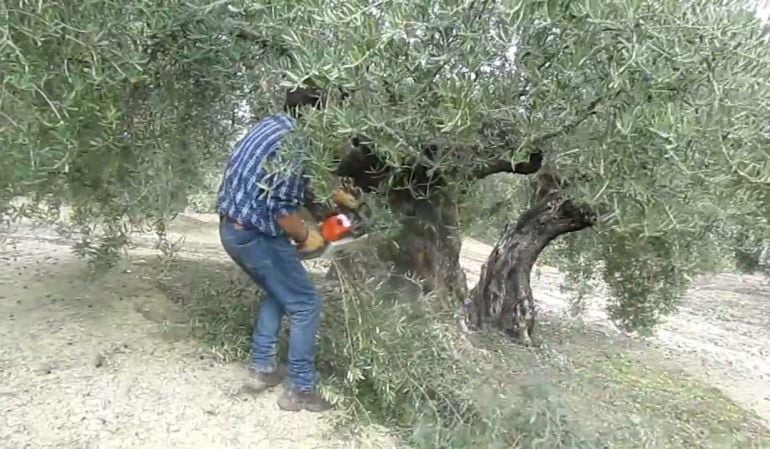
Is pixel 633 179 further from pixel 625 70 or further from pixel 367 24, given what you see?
pixel 367 24

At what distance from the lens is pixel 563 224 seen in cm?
747

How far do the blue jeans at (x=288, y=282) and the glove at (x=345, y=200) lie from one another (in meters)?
0.37

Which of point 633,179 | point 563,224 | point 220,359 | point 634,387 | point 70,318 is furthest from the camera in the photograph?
point 634,387

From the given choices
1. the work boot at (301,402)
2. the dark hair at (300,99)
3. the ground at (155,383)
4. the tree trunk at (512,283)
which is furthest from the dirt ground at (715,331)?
the dark hair at (300,99)

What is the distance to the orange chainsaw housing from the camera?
15.2ft

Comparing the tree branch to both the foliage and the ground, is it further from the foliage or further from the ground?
the foliage

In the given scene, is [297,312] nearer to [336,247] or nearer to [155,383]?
[336,247]

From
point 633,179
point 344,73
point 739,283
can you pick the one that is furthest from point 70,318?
point 739,283

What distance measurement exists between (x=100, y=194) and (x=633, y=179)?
3356mm

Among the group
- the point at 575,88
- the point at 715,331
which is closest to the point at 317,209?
the point at 575,88

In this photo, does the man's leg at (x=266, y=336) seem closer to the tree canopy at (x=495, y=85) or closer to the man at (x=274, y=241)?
the man at (x=274, y=241)

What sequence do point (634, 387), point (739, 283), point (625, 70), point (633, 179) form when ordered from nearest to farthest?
1. point (625, 70)
2. point (633, 179)
3. point (634, 387)
4. point (739, 283)

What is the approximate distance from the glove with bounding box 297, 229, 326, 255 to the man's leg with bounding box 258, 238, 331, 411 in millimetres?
52

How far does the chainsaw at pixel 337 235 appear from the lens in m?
4.64
